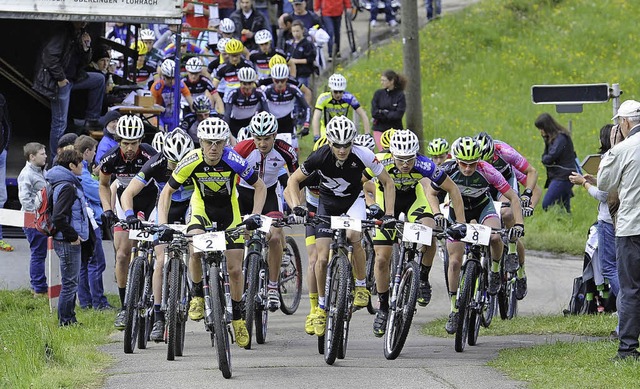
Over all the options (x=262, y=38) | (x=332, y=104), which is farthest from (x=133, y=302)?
(x=262, y=38)

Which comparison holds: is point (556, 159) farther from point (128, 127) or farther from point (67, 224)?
point (67, 224)

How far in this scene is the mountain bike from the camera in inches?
483

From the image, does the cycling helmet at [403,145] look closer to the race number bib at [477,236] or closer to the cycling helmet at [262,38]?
the race number bib at [477,236]

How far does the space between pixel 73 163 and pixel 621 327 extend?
596 cm

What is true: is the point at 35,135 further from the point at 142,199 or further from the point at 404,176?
the point at 404,176

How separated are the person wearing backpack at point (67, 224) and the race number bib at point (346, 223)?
319 cm

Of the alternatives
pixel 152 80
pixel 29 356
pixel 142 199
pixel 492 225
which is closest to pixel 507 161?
pixel 492 225

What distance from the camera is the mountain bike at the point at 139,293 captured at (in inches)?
483

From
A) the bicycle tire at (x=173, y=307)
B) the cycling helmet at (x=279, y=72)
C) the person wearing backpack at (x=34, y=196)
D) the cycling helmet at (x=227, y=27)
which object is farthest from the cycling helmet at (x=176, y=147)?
the cycling helmet at (x=227, y=27)

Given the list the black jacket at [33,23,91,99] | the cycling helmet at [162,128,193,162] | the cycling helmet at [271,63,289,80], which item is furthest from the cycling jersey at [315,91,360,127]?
the cycling helmet at [162,128,193,162]

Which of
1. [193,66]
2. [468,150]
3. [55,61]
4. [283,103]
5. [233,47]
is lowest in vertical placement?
[468,150]

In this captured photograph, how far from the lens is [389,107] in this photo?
73.3ft

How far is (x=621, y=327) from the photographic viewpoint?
1082cm

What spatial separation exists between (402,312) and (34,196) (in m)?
5.61
